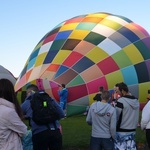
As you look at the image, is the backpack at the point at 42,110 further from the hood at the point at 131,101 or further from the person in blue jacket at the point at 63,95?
the person in blue jacket at the point at 63,95

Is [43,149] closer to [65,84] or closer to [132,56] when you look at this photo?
[65,84]

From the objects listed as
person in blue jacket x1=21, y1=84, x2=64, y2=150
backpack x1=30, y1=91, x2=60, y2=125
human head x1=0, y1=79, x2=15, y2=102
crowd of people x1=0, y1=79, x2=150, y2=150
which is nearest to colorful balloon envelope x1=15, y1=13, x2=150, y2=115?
crowd of people x1=0, y1=79, x2=150, y2=150

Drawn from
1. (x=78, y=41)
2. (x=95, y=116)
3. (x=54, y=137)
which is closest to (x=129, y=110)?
(x=95, y=116)

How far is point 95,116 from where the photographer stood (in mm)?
5258

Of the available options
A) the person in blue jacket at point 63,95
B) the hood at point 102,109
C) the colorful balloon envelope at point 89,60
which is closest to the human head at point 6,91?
the hood at point 102,109

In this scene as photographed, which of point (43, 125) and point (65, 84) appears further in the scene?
point (65, 84)

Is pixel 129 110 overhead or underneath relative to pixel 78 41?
underneath

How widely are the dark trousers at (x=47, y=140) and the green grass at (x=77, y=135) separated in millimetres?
2402

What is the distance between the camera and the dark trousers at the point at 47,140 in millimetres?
4637

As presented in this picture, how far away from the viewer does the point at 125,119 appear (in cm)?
533

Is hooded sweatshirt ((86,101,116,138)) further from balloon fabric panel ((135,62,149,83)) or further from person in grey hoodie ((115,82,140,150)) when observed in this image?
balloon fabric panel ((135,62,149,83))

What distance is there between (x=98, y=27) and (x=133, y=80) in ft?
6.21

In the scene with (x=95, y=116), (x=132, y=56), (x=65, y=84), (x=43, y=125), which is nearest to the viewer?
(x=43, y=125)

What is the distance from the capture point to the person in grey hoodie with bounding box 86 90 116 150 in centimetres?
517
